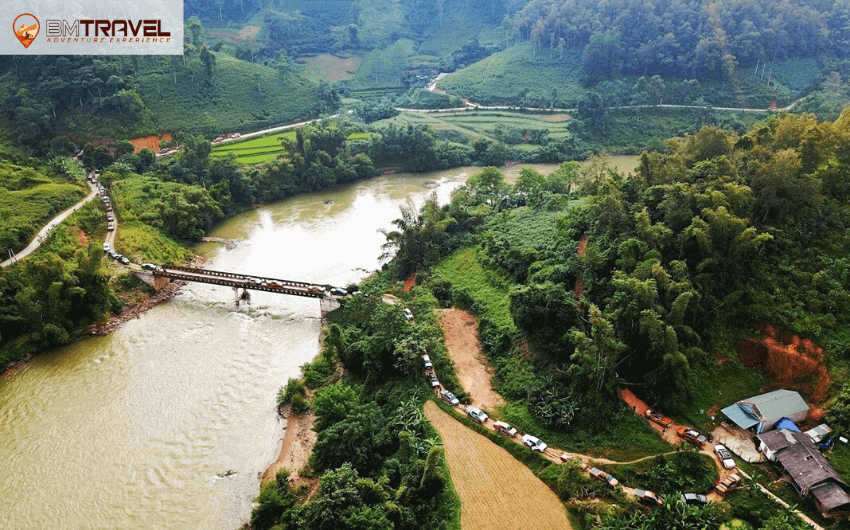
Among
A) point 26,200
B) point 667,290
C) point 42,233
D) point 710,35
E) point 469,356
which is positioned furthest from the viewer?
point 710,35

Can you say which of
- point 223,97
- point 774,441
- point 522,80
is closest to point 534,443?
point 774,441

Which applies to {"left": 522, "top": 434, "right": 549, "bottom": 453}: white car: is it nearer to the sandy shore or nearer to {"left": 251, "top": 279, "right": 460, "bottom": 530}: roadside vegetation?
{"left": 251, "top": 279, "right": 460, "bottom": 530}: roadside vegetation

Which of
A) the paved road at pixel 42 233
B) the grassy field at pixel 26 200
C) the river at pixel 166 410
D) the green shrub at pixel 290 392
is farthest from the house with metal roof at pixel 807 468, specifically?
the grassy field at pixel 26 200

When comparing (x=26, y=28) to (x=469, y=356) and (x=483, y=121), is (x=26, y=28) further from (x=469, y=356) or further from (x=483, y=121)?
(x=469, y=356)

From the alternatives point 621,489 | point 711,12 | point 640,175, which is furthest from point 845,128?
point 711,12

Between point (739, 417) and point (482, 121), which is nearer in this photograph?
point (739, 417)

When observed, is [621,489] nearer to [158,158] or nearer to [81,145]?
[158,158]
